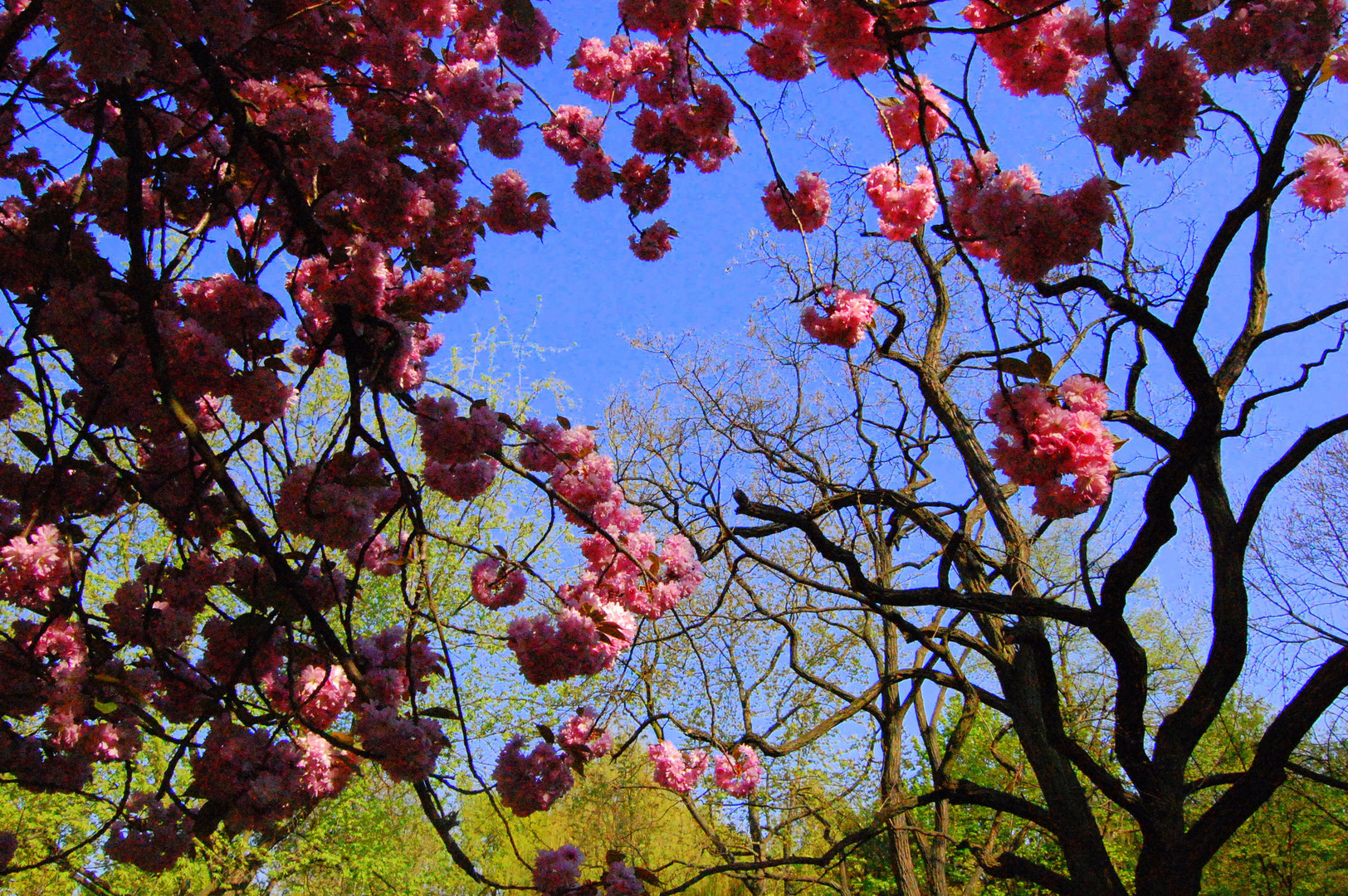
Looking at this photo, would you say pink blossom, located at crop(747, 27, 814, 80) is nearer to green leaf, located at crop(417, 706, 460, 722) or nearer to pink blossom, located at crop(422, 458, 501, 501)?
pink blossom, located at crop(422, 458, 501, 501)

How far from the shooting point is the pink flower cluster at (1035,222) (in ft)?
6.68

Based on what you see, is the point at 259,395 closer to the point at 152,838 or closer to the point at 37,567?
the point at 37,567

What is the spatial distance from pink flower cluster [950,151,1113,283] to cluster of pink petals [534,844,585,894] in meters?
1.92

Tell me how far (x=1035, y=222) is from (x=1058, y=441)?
59 cm

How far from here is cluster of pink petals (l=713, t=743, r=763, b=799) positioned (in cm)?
581

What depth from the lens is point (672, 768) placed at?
226 inches

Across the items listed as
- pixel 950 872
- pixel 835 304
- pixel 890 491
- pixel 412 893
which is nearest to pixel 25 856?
pixel 412 893

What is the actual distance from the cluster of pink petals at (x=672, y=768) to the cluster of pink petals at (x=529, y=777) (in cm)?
341

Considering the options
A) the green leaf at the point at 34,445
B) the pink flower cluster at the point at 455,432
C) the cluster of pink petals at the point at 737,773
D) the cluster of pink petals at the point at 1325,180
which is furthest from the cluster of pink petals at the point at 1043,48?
the cluster of pink petals at the point at 737,773

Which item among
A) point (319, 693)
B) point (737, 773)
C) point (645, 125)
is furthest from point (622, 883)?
point (737, 773)

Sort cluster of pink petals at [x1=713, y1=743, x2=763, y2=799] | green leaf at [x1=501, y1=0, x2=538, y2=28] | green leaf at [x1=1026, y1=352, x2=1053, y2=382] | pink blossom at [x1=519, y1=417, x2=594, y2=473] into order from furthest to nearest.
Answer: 1. cluster of pink petals at [x1=713, y1=743, x2=763, y2=799]
2. pink blossom at [x1=519, y1=417, x2=594, y2=473]
3. green leaf at [x1=1026, y1=352, x2=1053, y2=382]
4. green leaf at [x1=501, y1=0, x2=538, y2=28]

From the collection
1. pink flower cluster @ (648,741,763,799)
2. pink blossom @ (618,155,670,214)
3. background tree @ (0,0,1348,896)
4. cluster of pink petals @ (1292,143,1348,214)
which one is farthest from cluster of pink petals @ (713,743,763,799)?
cluster of pink petals @ (1292,143,1348,214)

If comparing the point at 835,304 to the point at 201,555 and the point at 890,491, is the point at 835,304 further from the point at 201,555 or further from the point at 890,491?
the point at 201,555

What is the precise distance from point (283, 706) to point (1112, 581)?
3.63 meters
